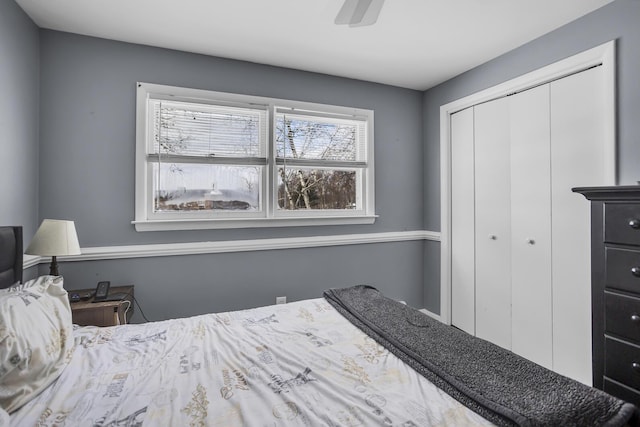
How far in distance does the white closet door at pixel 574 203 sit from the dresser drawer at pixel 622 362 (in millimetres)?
598

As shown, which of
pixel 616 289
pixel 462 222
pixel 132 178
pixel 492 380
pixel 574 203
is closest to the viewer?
pixel 492 380

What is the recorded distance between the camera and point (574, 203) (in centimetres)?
226

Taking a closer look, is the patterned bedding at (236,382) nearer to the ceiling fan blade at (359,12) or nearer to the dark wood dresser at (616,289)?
the dark wood dresser at (616,289)

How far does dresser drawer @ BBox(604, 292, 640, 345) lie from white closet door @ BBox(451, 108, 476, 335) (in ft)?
4.57

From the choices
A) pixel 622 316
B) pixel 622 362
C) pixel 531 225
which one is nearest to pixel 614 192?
pixel 622 316

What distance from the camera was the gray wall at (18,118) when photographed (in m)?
1.89

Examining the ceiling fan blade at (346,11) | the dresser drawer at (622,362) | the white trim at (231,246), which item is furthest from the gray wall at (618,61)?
the ceiling fan blade at (346,11)

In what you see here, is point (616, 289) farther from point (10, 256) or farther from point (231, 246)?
point (10, 256)

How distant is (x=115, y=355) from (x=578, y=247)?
282 cm

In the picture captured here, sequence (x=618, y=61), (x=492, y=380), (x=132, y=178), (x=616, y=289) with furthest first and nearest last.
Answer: (x=132, y=178) → (x=618, y=61) → (x=616, y=289) → (x=492, y=380)

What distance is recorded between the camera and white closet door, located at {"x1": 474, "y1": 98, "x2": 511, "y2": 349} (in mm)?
2744

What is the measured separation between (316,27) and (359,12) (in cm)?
89

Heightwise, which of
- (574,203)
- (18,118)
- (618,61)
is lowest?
(574,203)

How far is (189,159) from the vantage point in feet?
8.82
